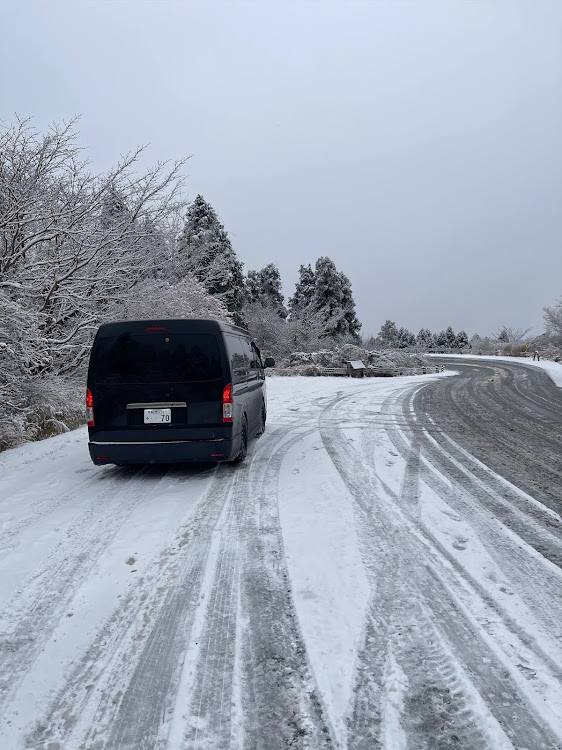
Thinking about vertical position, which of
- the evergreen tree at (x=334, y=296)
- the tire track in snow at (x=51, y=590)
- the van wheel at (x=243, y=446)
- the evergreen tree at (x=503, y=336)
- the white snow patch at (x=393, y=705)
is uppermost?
the evergreen tree at (x=334, y=296)

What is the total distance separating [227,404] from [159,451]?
97cm

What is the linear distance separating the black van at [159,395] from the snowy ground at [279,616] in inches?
18.1

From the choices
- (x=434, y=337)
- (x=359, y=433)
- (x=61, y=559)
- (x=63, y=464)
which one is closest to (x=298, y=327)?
(x=359, y=433)

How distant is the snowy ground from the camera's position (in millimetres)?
1989

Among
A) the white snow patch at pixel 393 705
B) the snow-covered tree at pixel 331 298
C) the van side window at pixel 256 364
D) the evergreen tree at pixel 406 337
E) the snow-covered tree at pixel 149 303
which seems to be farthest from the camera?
the evergreen tree at pixel 406 337

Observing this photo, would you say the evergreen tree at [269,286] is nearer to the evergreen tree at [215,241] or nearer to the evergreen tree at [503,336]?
the evergreen tree at [215,241]

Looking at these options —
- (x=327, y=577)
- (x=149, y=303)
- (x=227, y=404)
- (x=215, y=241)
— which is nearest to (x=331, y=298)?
(x=215, y=241)

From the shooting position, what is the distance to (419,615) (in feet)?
9.08

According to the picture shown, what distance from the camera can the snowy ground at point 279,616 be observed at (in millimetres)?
1989

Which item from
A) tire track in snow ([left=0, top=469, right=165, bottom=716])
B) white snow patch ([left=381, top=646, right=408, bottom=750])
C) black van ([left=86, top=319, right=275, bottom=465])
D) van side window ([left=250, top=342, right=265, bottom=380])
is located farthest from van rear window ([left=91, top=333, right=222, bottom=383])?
white snow patch ([left=381, top=646, right=408, bottom=750])

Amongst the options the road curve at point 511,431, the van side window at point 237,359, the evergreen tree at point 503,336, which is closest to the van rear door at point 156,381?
the van side window at point 237,359

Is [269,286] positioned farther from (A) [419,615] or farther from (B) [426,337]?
(A) [419,615]

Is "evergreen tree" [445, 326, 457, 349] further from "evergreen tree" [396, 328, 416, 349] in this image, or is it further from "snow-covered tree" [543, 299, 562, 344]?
"snow-covered tree" [543, 299, 562, 344]

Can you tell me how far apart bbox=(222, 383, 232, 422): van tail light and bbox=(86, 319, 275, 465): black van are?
12 millimetres
